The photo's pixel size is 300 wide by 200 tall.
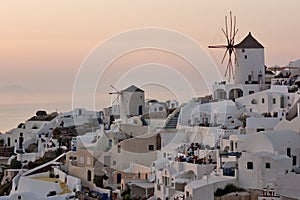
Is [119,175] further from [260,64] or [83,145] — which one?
[260,64]

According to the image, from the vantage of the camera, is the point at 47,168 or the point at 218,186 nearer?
the point at 218,186

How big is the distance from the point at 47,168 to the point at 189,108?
A: 644 cm

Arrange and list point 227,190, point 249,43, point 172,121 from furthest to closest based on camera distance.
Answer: point 249,43
point 172,121
point 227,190

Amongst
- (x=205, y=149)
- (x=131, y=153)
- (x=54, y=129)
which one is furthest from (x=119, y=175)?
(x=54, y=129)

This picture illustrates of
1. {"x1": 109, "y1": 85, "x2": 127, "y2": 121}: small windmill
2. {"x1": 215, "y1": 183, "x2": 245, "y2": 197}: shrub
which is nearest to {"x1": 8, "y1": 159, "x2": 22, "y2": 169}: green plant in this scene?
{"x1": 109, "y1": 85, "x2": 127, "y2": 121}: small windmill

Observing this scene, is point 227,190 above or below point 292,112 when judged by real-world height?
below

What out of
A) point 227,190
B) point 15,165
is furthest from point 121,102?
point 227,190

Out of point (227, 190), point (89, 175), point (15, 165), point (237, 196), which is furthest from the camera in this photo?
point (15, 165)

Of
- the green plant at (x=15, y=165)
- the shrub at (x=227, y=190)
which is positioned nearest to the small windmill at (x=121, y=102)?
the green plant at (x=15, y=165)

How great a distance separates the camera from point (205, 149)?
25.9 m

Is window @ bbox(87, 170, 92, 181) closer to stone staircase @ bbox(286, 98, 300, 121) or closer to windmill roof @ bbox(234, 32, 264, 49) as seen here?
stone staircase @ bbox(286, 98, 300, 121)

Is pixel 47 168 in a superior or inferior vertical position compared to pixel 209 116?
inferior

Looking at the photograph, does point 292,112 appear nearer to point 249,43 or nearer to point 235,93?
point 235,93

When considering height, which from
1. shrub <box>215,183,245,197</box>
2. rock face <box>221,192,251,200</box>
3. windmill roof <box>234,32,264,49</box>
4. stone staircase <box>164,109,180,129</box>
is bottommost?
rock face <box>221,192,251,200</box>
